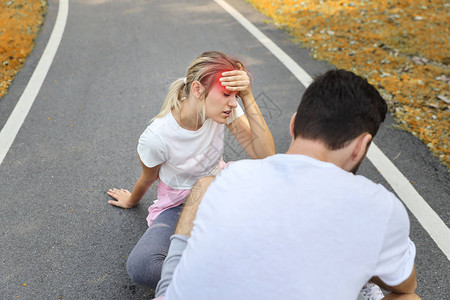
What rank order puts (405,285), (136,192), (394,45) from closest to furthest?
1. (405,285)
2. (136,192)
3. (394,45)

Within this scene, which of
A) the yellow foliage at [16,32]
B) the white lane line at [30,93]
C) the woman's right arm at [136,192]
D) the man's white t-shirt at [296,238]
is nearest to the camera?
the man's white t-shirt at [296,238]

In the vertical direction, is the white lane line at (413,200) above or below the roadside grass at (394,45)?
below

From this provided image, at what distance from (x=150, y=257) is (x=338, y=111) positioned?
1518 mm

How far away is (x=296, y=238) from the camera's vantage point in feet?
4.72

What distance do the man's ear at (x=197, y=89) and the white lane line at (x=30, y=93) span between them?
2625mm

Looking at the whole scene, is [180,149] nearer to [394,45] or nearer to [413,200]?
[413,200]

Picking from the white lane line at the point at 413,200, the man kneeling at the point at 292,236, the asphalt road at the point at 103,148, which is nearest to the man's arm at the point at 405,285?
the man kneeling at the point at 292,236

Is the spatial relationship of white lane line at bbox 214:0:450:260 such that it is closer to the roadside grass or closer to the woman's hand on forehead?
the roadside grass

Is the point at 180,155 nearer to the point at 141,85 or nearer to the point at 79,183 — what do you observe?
the point at 79,183

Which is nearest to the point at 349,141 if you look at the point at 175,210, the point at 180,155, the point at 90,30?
the point at 180,155

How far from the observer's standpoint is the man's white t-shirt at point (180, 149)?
273 cm

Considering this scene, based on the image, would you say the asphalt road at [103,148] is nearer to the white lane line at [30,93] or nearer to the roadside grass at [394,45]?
the white lane line at [30,93]

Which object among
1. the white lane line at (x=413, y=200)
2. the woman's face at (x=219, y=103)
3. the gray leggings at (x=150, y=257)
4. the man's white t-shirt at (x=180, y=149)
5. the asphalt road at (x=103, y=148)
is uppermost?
the woman's face at (x=219, y=103)

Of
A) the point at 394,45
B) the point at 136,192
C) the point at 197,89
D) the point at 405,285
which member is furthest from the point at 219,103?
the point at 394,45
